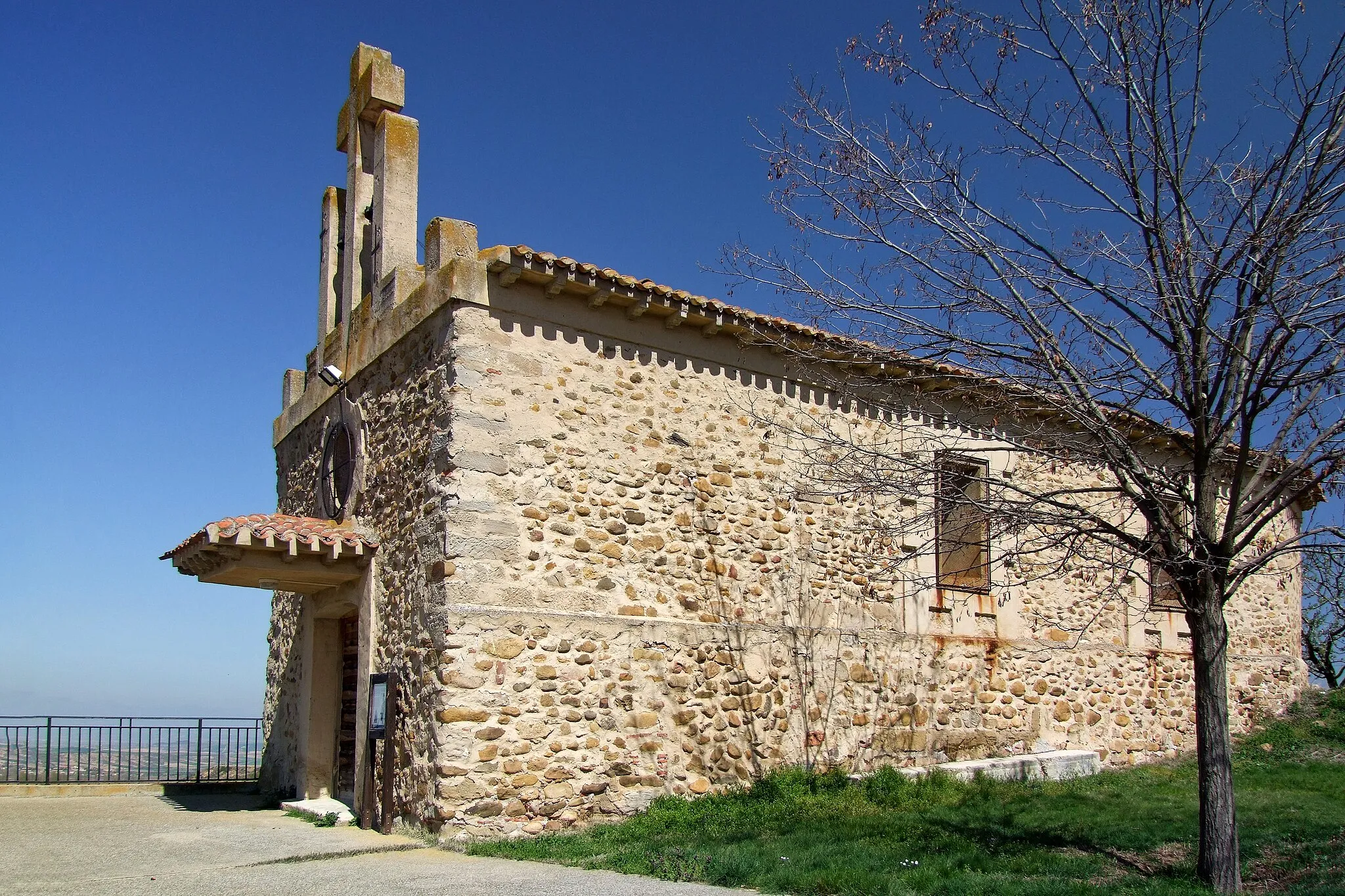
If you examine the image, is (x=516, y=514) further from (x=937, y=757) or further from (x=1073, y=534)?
(x=937, y=757)

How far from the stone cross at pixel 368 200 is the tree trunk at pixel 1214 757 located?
800 cm

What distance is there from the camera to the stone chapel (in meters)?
9.59

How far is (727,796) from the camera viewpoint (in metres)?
10.3

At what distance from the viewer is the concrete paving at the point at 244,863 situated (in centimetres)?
718

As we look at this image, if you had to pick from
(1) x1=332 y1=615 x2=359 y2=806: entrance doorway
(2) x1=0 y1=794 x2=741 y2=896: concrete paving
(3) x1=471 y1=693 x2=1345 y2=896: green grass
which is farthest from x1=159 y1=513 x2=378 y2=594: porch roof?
(3) x1=471 y1=693 x2=1345 y2=896: green grass

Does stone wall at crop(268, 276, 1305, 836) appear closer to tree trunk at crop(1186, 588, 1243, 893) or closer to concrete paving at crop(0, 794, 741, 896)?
concrete paving at crop(0, 794, 741, 896)

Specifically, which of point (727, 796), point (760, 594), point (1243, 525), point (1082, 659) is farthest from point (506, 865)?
point (1082, 659)

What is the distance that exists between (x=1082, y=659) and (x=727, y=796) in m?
5.97

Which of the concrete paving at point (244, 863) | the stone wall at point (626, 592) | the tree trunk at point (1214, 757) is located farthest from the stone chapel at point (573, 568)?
the tree trunk at point (1214, 757)

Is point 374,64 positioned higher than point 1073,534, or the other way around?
point 374,64

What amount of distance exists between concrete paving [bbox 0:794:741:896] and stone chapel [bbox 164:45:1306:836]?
0.81 metres

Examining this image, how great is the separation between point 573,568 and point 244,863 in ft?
11.4

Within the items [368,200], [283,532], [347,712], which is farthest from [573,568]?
[368,200]

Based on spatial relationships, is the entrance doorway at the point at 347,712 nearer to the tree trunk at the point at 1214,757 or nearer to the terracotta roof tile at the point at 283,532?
the terracotta roof tile at the point at 283,532
